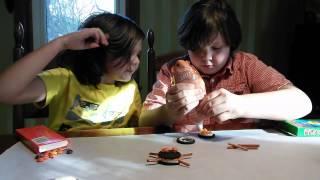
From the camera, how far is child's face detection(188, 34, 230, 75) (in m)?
1.08

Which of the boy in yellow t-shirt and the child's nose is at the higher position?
the child's nose

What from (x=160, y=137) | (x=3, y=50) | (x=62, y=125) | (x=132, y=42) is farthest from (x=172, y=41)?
(x=160, y=137)

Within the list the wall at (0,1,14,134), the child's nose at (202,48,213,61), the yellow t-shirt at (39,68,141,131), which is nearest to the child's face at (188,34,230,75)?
the child's nose at (202,48,213,61)

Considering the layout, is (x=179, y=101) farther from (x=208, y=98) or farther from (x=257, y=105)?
(x=257, y=105)

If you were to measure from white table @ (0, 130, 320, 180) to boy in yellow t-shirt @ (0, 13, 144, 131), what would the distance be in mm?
294

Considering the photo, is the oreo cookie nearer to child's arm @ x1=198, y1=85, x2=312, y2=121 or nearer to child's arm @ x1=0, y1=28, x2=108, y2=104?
child's arm @ x1=198, y1=85, x2=312, y2=121

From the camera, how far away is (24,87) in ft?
3.21

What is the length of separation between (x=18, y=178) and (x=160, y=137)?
357 millimetres

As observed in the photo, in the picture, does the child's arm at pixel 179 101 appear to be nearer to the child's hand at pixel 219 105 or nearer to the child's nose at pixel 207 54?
the child's hand at pixel 219 105

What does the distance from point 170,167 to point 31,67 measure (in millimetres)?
486

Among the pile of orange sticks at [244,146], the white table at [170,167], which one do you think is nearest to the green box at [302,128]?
the white table at [170,167]

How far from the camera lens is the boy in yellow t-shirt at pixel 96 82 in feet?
3.68

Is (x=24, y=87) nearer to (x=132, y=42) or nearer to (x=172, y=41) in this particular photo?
(x=132, y=42)

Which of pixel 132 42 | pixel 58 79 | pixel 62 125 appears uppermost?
pixel 132 42
